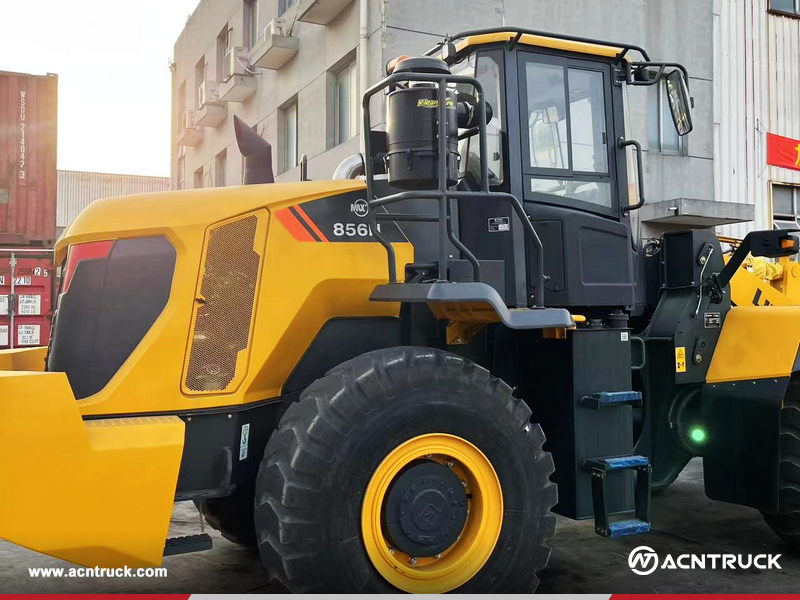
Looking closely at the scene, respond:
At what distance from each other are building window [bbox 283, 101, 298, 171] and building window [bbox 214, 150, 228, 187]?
462 centimetres

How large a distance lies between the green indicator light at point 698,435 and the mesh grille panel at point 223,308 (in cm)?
322

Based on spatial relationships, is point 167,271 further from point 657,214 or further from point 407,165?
point 657,214

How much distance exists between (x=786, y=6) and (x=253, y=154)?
1421 cm

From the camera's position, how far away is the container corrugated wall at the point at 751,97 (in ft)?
46.6

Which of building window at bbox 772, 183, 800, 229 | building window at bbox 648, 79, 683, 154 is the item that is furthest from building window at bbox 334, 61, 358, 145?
building window at bbox 772, 183, 800, 229

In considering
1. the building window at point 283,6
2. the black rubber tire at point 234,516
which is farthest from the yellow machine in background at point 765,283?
the building window at point 283,6

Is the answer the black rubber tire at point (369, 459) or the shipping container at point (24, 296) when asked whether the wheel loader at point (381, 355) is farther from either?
the shipping container at point (24, 296)

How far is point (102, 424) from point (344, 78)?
11.2m

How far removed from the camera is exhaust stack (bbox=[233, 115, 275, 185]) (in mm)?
4348

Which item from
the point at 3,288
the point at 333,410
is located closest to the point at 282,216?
the point at 333,410

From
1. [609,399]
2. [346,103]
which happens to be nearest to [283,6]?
[346,103]

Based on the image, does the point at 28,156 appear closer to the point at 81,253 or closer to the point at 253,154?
the point at 253,154

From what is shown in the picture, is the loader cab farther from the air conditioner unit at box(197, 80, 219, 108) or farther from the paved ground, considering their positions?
the air conditioner unit at box(197, 80, 219, 108)

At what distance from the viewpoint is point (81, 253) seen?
11.9 ft
